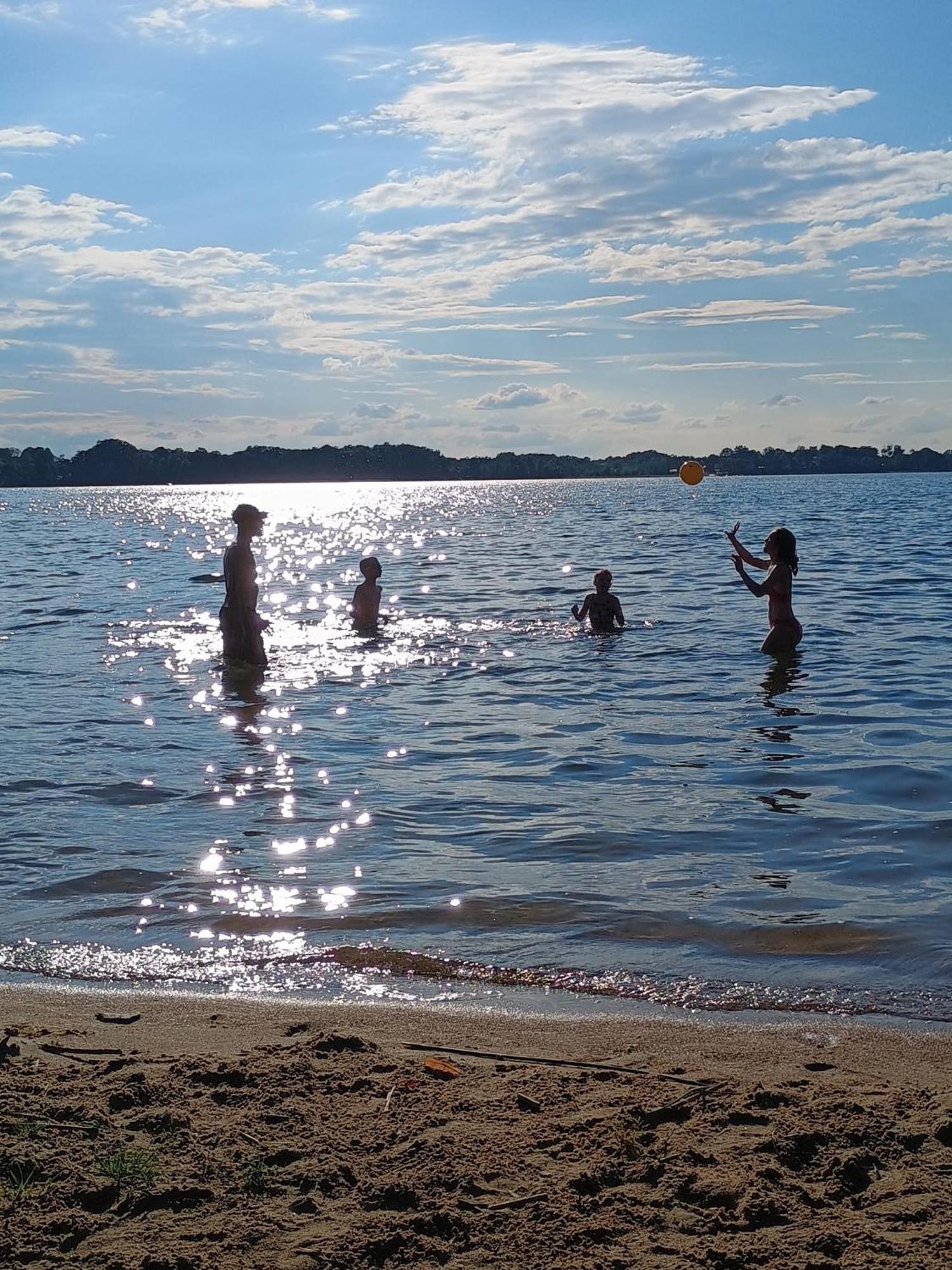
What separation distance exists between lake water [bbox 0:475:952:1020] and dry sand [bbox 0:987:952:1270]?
2.32ft

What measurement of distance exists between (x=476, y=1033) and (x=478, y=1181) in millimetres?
1262

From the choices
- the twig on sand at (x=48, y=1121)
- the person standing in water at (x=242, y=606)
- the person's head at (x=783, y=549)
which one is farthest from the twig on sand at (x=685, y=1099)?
the person standing in water at (x=242, y=606)

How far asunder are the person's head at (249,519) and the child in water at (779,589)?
17.4ft

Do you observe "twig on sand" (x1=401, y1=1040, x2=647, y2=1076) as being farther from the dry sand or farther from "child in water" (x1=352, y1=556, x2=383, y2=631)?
"child in water" (x1=352, y1=556, x2=383, y2=631)

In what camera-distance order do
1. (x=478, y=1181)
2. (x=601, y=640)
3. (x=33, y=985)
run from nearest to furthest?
(x=478, y=1181) → (x=33, y=985) → (x=601, y=640)

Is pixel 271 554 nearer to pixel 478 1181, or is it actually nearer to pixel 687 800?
pixel 687 800

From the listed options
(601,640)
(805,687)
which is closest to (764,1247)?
(805,687)

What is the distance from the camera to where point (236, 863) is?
7203 millimetres

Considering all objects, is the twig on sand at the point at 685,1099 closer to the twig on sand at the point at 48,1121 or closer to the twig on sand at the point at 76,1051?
the twig on sand at the point at 48,1121

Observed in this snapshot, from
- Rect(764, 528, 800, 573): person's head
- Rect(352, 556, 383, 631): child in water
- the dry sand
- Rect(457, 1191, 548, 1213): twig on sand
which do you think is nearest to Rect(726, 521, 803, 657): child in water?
Rect(764, 528, 800, 573): person's head

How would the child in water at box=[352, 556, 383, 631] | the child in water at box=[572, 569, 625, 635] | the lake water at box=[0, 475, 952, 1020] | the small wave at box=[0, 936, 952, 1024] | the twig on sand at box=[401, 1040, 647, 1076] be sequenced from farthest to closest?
the child in water at box=[352, 556, 383, 631]
the child in water at box=[572, 569, 625, 635]
the lake water at box=[0, 475, 952, 1020]
the small wave at box=[0, 936, 952, 1024]
the twig on sand at box=[401, 1040, 647, 1076]

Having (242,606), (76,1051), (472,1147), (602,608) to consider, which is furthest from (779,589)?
(472,1147)

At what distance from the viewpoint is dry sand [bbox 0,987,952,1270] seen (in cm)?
319

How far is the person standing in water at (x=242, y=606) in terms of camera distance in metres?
14.7
